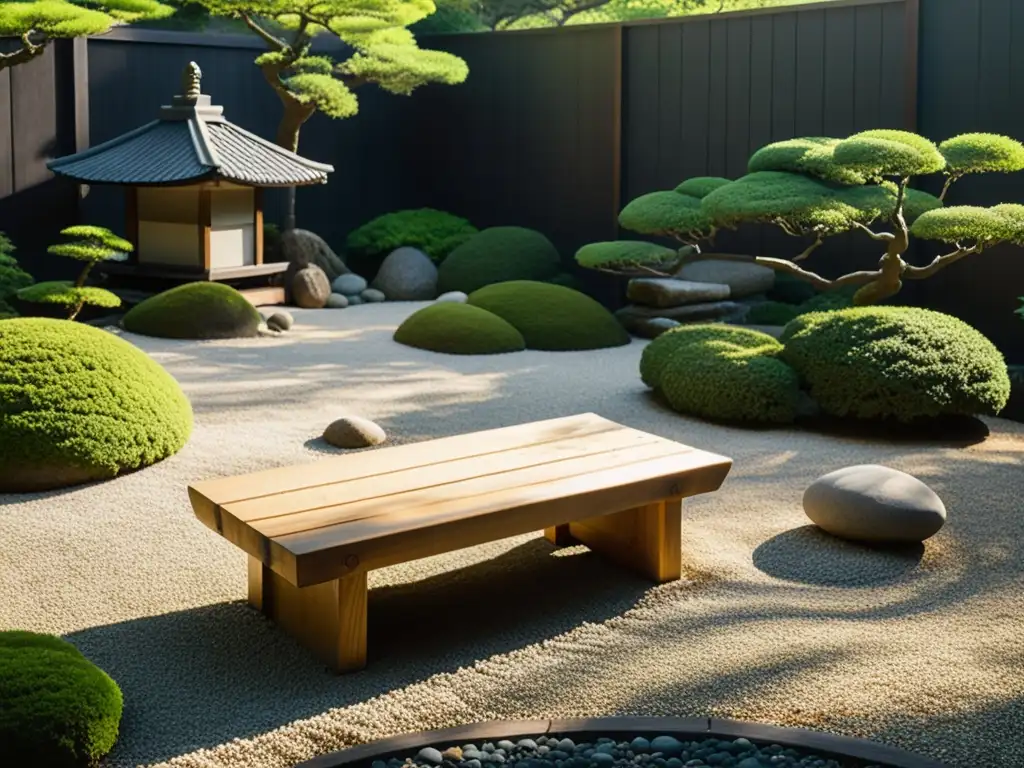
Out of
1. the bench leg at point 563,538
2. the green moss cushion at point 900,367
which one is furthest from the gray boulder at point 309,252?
the bench leg at point 563,538

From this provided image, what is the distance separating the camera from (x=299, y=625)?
3758mm

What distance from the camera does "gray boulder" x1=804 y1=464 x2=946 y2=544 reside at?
4.53 meters

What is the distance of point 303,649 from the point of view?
3.71 m

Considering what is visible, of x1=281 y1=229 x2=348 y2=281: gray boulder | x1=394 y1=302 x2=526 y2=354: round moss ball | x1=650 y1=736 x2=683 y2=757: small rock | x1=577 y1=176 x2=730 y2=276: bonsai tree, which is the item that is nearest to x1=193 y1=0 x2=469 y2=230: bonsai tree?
x1=281 y1=229 x2=348 y2=281: gray boulder

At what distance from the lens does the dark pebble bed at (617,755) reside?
9.66ft

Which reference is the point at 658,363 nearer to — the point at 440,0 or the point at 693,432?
the point at 693,432

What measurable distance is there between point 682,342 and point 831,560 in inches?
106

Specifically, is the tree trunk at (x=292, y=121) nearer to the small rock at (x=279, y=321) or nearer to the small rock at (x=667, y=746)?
the small rock at (x=279, y=321)

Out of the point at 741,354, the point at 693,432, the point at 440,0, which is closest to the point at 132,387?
the point at 693,432

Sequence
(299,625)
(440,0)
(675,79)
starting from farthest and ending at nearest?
(440,0), (675,79), (299,625)

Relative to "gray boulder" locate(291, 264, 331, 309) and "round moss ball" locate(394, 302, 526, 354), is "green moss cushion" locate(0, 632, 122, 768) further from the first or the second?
"gray boulder" locate(291, 264, 331, 309)

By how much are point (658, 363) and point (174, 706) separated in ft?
13.5

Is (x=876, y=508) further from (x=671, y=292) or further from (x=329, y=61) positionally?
(x=329, y=61)

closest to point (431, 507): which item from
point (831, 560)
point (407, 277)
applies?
point (831, 560)
